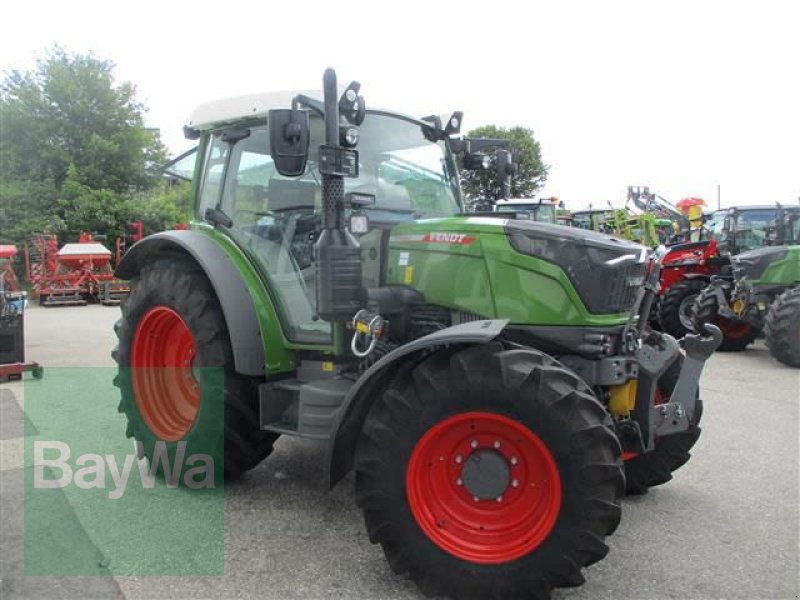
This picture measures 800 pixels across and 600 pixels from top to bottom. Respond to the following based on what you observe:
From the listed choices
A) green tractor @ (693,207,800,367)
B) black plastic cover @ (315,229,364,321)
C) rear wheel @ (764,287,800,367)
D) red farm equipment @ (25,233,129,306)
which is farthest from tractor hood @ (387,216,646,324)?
red farm equipment @ (25,233,129,306)

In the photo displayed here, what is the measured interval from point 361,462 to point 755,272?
26.5ft

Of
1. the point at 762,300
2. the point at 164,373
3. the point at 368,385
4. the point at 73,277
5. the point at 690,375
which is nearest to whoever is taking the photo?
the point at 368,385

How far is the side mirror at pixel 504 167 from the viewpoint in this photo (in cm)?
480

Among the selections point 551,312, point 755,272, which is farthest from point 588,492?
point 755,272

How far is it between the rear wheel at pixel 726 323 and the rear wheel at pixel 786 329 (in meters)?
1.20

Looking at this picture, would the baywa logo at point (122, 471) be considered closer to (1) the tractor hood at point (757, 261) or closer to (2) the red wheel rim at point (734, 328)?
(1) the tractor hood at point (757, 261)

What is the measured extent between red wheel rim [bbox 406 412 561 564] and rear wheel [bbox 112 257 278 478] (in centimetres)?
149

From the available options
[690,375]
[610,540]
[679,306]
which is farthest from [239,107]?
[679,306]

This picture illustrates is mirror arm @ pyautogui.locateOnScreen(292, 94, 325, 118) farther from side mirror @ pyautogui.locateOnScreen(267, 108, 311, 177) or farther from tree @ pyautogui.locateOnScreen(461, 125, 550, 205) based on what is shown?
tree @ pyautogui.locateOnScreen(461, 125, 550, 205)

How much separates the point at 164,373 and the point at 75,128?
25836 mm

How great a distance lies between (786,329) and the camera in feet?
27.5

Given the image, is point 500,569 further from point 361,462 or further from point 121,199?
point 121,199

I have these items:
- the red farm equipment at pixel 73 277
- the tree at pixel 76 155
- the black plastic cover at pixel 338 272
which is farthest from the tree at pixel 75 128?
the black plastic cover at pixel 338 272

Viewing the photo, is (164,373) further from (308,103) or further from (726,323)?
(726,323)
